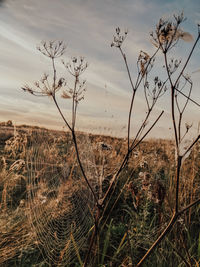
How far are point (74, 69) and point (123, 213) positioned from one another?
7.35 ft

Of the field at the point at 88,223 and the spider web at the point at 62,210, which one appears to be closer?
the field at the point at 88,223

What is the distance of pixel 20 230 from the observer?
259cm

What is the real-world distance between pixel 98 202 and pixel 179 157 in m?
0.39

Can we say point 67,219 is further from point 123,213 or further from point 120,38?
point 120,38

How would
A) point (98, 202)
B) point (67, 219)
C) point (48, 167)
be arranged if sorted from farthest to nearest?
1. point (48, 167)
2. point (67, 219)
3. point (98, 202)

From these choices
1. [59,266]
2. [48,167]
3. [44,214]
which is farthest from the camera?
[48,167]

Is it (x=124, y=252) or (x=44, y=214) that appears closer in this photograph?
(x=124, y=252)

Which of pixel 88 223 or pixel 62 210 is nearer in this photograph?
pixel 88 223

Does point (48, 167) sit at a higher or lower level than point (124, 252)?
higher

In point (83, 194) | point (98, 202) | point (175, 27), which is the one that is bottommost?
point (83, 194)

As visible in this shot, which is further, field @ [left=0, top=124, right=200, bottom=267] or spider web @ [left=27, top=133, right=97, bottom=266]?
spider web @ [left=27, top=133, right=97, bottom=266]

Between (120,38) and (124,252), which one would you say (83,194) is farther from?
(120,38)

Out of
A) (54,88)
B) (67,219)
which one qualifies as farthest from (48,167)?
(54,88)

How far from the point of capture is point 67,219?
2961mm
